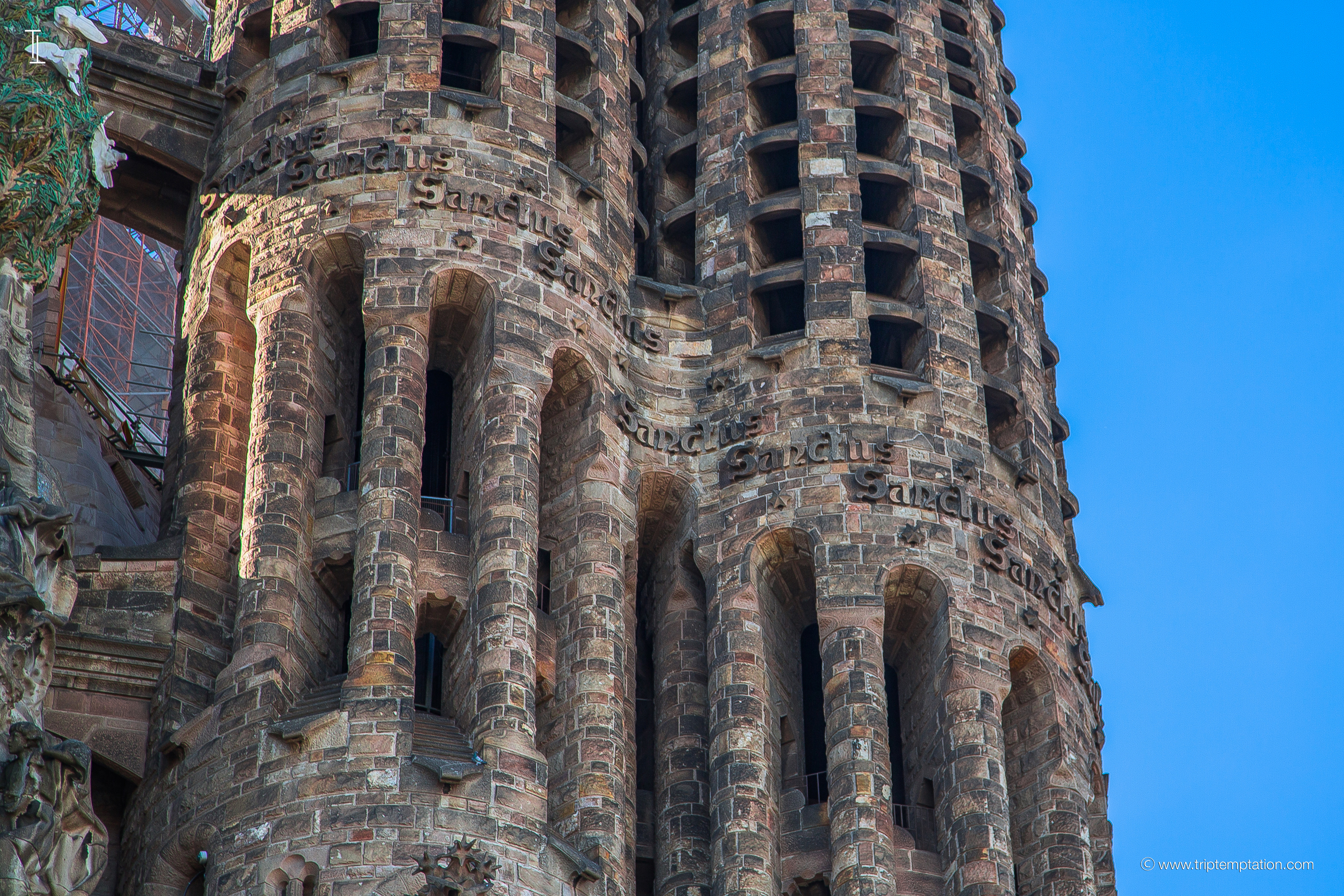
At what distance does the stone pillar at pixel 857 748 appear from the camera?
5041 centimetres

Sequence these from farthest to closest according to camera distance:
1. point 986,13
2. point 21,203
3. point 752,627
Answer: point 986,13 → point 752,627 → point 21,203

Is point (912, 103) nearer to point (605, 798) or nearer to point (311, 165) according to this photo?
point (311, 165)

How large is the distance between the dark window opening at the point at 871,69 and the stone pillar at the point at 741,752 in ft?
43.6

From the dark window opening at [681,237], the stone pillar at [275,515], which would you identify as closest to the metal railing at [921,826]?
the stone pillar at [275,515]

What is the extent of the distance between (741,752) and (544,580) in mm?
4765

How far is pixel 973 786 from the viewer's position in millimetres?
51531

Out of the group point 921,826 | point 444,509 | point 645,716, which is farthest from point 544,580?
point 921,826


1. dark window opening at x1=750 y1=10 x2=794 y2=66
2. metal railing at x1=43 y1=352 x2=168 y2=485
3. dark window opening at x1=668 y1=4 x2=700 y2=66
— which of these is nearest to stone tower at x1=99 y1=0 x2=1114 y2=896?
dark window opening at x1=750 y1=10 x2=794 y2=66

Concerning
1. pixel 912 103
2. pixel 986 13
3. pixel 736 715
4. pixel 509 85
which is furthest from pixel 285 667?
pixel 986 13

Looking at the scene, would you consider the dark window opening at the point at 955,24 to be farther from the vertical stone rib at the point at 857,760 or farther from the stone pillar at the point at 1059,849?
the stone pillar at the point at 1059,849

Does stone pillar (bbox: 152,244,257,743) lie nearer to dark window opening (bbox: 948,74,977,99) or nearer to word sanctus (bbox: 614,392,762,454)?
word sanctus (bbox: 614,392,762,454)

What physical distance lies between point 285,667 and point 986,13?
83.1 feet

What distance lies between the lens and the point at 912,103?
2408 inches

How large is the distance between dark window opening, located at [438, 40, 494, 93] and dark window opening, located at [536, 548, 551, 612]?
364 inches
